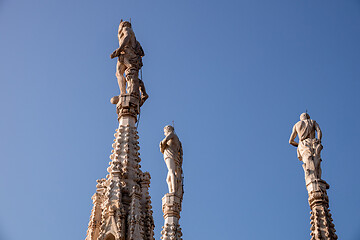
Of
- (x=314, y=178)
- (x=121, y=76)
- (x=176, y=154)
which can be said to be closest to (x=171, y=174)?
(x=176, y=154)

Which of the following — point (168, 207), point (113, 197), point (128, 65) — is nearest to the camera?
point (113, 197)

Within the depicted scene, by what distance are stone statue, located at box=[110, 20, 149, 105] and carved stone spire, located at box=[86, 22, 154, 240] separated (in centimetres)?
43

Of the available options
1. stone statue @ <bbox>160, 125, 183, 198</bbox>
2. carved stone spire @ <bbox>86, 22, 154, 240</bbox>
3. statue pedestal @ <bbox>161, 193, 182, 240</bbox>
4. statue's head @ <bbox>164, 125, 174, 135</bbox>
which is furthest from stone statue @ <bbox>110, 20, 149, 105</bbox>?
statue pedestal @ <bbox>161, 193, 182, 240</bbox>

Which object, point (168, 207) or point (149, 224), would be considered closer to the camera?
point (149, 224)

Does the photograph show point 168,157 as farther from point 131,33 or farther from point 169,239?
point 131,33

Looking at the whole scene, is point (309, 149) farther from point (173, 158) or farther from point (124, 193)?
point (124, 193)

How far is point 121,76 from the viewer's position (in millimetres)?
19016

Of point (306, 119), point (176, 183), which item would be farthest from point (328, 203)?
point (176, 183)

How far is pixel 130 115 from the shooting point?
59.4 feet

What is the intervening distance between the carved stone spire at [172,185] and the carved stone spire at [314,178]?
11.2 feet

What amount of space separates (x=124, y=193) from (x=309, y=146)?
5529 mm

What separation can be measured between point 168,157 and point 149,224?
8.39ft

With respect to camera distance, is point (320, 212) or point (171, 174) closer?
point (320, 212)

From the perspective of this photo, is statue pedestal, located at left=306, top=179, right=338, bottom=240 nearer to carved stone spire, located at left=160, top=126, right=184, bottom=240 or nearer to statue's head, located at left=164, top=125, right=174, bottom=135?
carved stone spire, located at left=160, top=126, right=184, bottom=240
